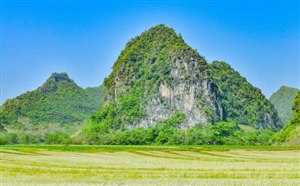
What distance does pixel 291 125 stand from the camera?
113750 millimetres

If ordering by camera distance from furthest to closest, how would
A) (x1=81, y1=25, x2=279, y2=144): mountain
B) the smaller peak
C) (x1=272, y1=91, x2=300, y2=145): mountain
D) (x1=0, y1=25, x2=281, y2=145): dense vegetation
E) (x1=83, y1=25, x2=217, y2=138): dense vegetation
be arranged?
the smaller peak < (x1=83, y1=25, x2=217, y2=138): dense vegetation < (x1=81, y1=25, x2=279, y2=144): mountain < (x1=0, y1=25, x2=281, y2=145): dense vegetation < (x1=272, y1=91, x2=300, y2=145): mountain

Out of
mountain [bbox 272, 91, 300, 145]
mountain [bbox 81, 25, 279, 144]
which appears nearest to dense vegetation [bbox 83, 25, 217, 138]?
mountain [bbox 81, 25, 279, 144]

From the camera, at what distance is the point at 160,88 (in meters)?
165

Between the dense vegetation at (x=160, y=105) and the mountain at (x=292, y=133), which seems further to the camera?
the dense vegetation at (x=160, y=105)

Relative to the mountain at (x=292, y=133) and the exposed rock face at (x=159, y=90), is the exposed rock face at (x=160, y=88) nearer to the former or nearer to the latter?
the exposed rock face at (x=159, y=90)

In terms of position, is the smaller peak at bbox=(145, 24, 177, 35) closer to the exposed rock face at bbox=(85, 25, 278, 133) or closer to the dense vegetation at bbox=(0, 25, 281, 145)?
the dense vegetation at bbox=(0, 25, 281, 145)

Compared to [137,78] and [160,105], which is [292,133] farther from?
[137,78]

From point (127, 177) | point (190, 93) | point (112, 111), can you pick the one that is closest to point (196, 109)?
point (190, 93)

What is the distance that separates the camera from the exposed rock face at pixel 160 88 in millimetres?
158625

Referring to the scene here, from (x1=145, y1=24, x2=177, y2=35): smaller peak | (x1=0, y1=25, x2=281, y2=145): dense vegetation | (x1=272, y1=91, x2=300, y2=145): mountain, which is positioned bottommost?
(x1=272, y1=91, x2=300, y2=145): mountain

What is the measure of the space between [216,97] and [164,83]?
1740cm

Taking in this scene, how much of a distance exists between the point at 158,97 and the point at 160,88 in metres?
3.36

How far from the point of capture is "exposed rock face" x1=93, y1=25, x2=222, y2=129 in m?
159

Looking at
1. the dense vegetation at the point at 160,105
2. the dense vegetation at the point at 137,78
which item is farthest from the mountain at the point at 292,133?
the dense vegetation at the point at 137,78
